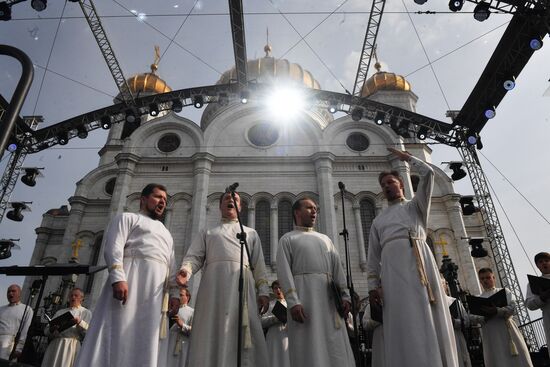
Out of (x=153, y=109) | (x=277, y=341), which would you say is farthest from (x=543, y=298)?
(x=153, y=109)

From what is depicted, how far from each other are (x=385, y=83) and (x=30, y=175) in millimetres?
22168

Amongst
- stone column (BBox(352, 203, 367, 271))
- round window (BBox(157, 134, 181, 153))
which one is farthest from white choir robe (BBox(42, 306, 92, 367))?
round window (BBox(157, 134, 181, 153))

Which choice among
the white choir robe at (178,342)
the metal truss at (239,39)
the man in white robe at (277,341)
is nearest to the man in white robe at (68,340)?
the white choir robe at (178,342)

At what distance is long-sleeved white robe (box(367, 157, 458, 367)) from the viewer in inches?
142

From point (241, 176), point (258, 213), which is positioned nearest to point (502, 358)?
point (258, 213)

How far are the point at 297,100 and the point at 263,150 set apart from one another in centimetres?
324

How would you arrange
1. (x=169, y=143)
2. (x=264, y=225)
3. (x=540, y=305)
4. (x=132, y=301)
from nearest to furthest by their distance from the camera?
(x=132, y=301) → (x=540, y=305) → (x=264, y=225) → (x=169, y=143)

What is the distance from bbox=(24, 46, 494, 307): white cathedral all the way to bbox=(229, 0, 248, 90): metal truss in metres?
4.02

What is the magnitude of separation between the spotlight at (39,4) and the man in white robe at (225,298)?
12.4 metres

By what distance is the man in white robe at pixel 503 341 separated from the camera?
6082 millimetres

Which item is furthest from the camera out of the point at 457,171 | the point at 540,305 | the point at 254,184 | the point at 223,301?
the point at 254,184

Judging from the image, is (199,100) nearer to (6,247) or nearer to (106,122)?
(106,122)

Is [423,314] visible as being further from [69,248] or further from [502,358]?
[69,248]

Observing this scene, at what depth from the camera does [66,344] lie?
286 inches
